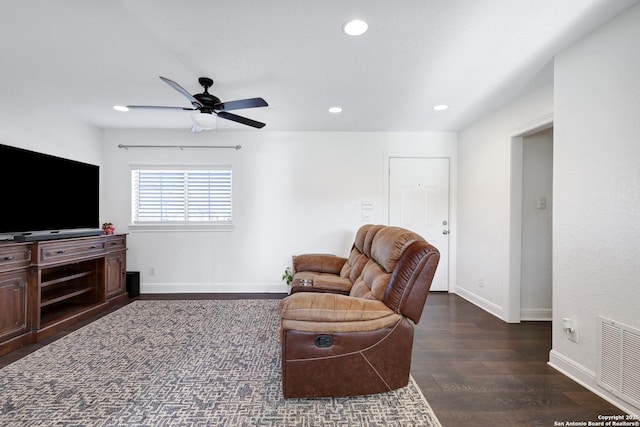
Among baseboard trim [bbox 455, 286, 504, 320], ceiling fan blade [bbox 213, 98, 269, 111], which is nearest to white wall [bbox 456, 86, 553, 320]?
baseboard trim [bbox 455, 286, 504, 320]

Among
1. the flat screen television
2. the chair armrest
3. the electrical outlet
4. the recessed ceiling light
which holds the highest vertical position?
the recessed ceiling light

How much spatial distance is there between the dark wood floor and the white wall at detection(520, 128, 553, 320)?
21 cm

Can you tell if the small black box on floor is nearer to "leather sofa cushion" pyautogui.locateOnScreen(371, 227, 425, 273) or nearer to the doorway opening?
"leather sofa cushion" pyautogui.locateOnScreen(371, 227, 425, 273)

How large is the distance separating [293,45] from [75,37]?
1565 mm

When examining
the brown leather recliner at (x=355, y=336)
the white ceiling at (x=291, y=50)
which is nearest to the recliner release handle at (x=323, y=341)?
the brown leather recliner at (x=355, y=336)

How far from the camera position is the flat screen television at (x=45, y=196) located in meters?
2.52

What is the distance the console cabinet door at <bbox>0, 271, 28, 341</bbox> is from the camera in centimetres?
224

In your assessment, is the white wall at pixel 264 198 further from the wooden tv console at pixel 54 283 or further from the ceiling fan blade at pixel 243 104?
the ceiling fan blade at pixel 243 104

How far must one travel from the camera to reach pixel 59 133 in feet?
10.8

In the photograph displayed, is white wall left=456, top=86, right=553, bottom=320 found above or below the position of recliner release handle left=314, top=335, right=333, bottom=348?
above

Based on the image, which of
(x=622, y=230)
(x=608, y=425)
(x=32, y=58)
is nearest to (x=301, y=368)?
(x=608, y=425)

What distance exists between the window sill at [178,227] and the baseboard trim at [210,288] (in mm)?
816

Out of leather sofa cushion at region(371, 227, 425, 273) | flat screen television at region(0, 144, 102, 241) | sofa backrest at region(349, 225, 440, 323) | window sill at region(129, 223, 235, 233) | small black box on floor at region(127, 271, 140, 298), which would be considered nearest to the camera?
sofa backrest at region(349, 225, 440, 323)

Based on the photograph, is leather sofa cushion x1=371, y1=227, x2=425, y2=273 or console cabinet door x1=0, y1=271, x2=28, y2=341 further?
console cabinet door x1=0, y1=271, x2=28, y2=341
